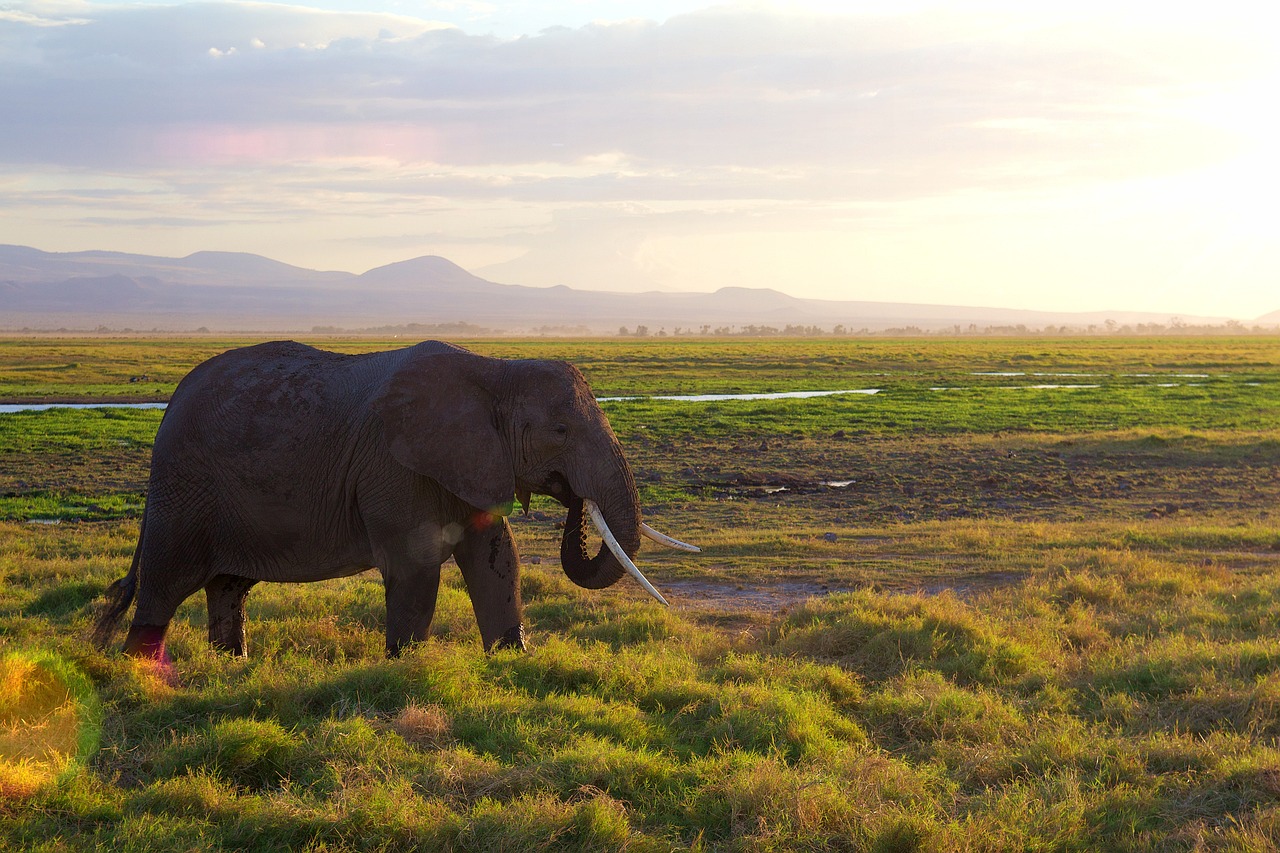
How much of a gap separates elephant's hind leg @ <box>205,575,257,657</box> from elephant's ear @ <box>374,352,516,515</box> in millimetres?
2109

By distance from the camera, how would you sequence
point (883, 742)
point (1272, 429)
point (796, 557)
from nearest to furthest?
point (883, 742)
point (796, 557)
point (1272, 429)

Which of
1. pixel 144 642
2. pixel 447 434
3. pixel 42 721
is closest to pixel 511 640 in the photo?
pixel 447 434

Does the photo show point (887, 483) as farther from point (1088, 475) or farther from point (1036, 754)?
point (1036, 754)

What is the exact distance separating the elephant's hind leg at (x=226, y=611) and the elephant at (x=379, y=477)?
34 cm

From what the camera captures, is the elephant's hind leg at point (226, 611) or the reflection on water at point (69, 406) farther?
the reflection on water at point (69, 406)

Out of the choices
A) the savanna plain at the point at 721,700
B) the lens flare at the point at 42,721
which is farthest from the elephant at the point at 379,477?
the lens flare at the point at 42,721

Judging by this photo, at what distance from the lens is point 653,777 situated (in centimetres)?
654

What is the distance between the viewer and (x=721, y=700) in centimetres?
781

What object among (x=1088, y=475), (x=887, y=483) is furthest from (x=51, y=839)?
(x=1088, y=475)

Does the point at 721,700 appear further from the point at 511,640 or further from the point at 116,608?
the point at 116,608

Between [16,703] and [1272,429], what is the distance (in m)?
33.4

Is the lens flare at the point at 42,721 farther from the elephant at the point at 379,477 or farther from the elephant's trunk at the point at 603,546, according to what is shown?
the elephant's trunk at the point at 603,546

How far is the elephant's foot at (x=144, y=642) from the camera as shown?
875cm

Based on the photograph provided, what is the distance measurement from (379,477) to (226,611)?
211cm
